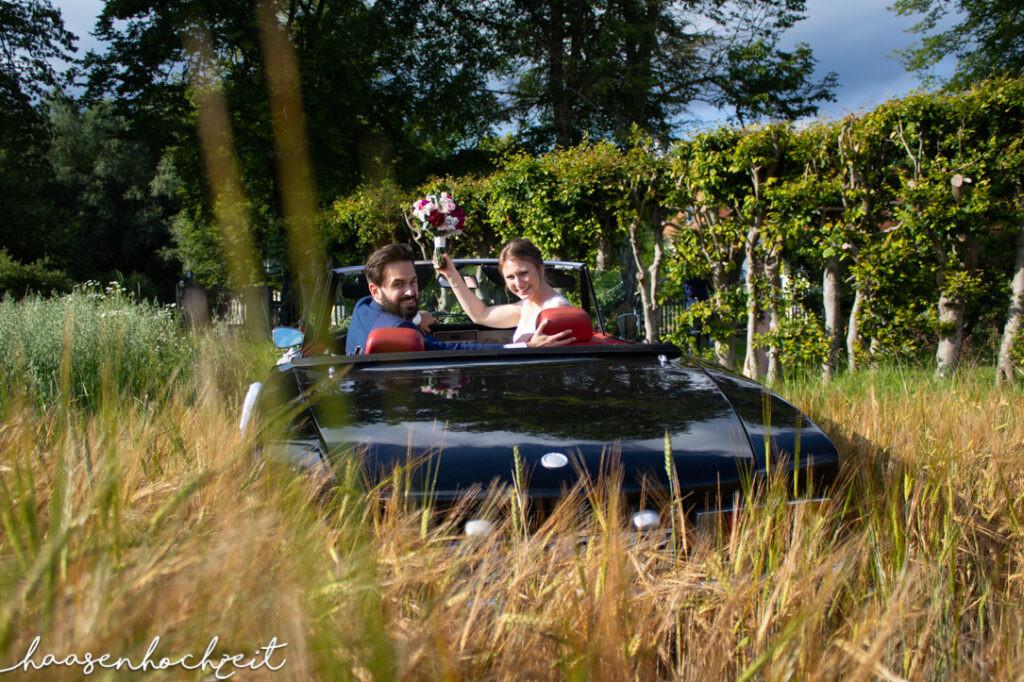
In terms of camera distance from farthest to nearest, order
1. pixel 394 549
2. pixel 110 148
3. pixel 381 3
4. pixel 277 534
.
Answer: pixel 110 148 → pixel 381 3 → pixel 394 549 → pixel 277 534

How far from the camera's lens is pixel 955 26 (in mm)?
20172

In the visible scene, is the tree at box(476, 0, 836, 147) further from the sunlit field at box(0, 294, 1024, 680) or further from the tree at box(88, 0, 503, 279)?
the sunlit field at box(0, 294, 1024, 680)

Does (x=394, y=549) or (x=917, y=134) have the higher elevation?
(x=917, y=134)

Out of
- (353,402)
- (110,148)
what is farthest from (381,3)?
(110,148)

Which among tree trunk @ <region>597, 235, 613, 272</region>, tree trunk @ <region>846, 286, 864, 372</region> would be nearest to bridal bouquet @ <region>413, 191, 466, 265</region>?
tree trunk @ <region>846, 286, 864, 372</region>

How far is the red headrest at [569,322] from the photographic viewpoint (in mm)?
3729

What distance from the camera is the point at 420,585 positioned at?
4.56ft

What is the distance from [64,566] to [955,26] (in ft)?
80.8

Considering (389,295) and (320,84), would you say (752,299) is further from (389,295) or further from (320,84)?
(320,84)

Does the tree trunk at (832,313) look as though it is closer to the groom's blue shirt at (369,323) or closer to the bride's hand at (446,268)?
the bride's hand at (446,268)

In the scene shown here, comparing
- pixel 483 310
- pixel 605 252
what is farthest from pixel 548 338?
pixel 605 252

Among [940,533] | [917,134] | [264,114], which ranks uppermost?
[264,114]

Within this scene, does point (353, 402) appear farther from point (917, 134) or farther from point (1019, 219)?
point (1019, 219)

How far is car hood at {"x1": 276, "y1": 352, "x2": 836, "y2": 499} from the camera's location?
2078 millimetres
